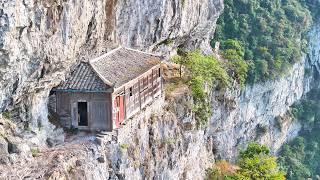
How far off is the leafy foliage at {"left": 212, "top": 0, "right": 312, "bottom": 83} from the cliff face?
92.3ft

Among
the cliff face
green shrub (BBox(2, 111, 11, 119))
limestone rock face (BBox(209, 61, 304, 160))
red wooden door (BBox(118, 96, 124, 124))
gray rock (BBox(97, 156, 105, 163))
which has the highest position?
the cliff face

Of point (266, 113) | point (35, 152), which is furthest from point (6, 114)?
point (266, 113)

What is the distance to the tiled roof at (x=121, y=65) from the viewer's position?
20734 mm

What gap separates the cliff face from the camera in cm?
1617

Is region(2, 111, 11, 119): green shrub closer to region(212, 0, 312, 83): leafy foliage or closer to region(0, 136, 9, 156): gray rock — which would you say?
region(0, 136, 9, 156): gray rock

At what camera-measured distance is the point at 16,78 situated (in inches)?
664

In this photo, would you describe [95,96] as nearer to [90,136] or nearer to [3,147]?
[90,136]

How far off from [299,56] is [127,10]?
35601mm

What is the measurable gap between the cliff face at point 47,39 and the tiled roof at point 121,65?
0.62 metres

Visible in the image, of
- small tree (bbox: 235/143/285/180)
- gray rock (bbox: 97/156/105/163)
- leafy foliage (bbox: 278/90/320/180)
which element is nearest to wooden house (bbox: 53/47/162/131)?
gray rock (bbox: 97/156/105/163)

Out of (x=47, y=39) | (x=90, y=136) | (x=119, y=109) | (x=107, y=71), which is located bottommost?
(x=90, y=136)

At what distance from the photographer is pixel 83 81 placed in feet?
66.1

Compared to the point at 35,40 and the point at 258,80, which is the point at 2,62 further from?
the point at 258,80

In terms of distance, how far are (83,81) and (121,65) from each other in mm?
2581
